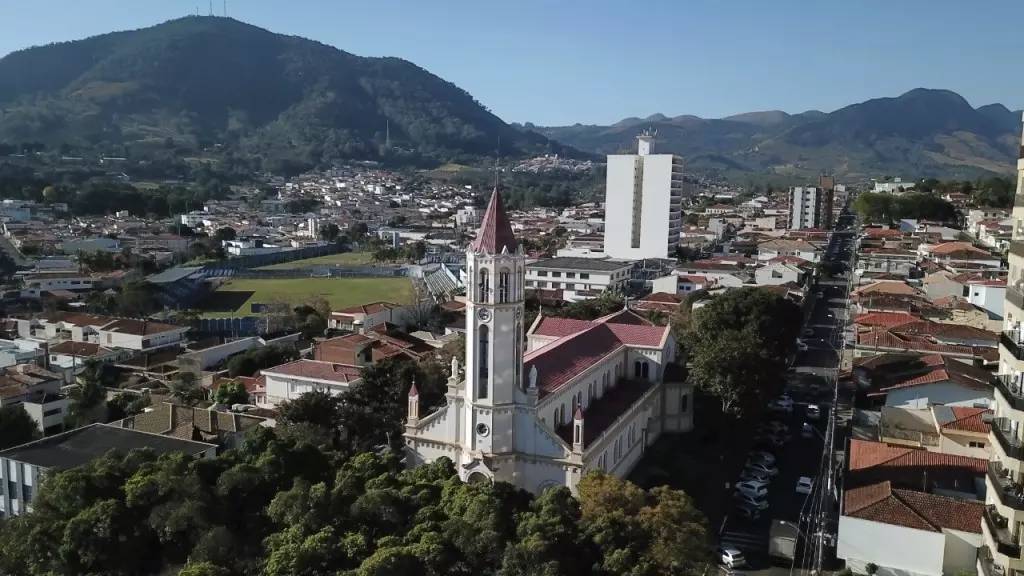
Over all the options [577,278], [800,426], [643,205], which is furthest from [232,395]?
[643,205]

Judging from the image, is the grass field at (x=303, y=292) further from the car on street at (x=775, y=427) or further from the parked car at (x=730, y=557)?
the parked car at (x=730, y=557)

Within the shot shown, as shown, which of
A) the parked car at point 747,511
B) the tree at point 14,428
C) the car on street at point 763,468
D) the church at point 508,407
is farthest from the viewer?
the tree at point 14,428

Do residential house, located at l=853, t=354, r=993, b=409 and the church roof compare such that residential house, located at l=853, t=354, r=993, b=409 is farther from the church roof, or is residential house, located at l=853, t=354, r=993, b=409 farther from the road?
the church roof

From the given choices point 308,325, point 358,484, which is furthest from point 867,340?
point 308,325

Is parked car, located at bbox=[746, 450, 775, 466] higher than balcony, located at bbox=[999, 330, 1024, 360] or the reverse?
the reverse

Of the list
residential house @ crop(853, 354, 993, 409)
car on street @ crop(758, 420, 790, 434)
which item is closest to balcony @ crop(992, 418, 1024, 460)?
residential house @ crop(853, 354, 993, 409)

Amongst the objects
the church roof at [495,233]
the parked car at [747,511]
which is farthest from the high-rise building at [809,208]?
the church roof at [495,233]

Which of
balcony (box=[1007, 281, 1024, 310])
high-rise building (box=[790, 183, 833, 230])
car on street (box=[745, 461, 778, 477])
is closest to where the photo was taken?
balcony (box=[1007, 281, 1024, 310])
